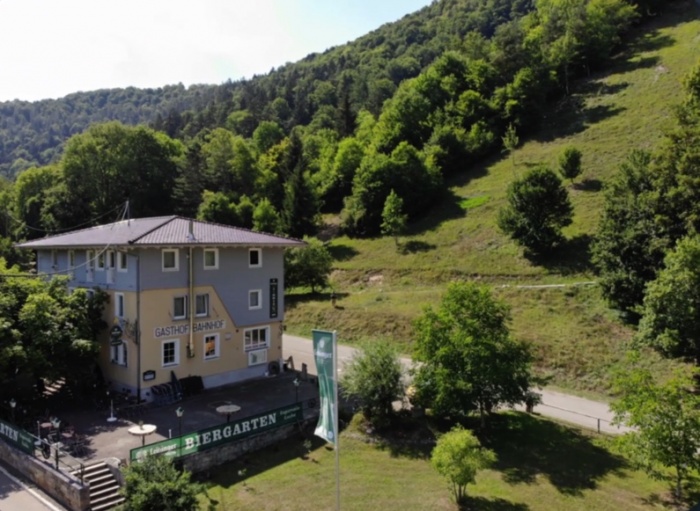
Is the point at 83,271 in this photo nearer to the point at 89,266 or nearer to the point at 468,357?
the point at 89,266

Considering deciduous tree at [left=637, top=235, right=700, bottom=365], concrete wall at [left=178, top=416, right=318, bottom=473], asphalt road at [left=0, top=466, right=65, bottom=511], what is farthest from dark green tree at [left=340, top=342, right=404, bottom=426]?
deciduous tree at [left=637, top=235, right=700, bottom=365]

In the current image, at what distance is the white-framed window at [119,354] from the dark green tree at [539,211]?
108ft

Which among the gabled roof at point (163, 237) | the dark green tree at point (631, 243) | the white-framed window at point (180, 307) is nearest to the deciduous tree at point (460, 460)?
the white-framed window at point (180, 307)

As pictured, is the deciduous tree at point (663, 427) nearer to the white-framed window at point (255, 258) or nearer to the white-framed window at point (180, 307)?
the white-framed window at point (255, 258)

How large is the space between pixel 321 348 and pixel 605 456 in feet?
44.2

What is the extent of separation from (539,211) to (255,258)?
26.5m

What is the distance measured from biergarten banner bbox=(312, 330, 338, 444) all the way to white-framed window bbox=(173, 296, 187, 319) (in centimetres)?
1364

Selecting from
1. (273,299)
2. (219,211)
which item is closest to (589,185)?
(273,299)

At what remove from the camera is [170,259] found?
26094 millimetres

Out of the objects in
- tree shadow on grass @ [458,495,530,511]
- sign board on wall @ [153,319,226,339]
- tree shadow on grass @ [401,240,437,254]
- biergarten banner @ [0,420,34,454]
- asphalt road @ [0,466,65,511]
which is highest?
tree shadow on grass @ [401,240,437,254]

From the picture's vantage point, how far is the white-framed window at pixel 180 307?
26.3m

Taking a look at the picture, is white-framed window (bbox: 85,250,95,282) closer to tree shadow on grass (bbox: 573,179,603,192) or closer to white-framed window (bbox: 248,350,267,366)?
white-framed window (bbox: 248,350,267,366)

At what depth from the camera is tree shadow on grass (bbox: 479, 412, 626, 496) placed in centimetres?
1842

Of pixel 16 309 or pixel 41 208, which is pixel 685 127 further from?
pixel 41 208
